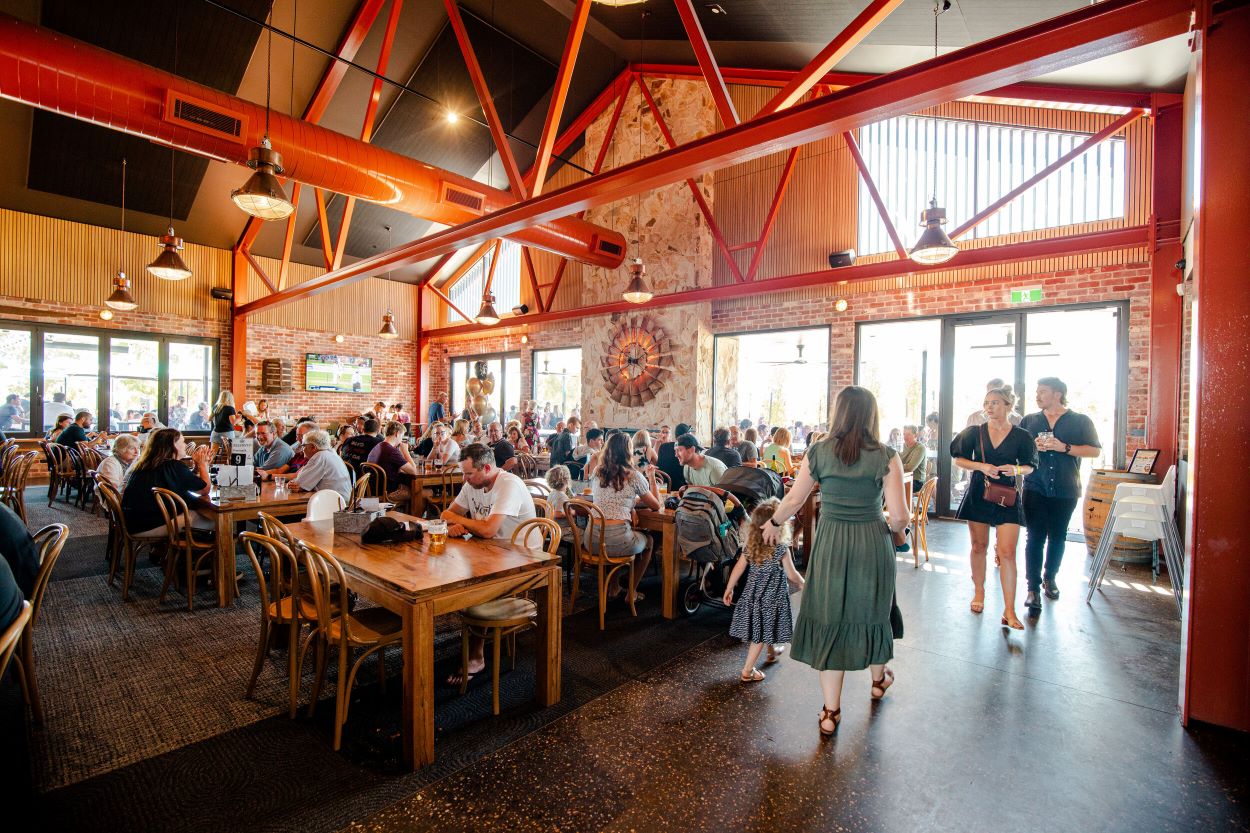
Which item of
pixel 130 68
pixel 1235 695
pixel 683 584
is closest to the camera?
pixel 1235 695

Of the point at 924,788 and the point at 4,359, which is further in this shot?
the point at 4,359

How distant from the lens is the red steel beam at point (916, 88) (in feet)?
9.26

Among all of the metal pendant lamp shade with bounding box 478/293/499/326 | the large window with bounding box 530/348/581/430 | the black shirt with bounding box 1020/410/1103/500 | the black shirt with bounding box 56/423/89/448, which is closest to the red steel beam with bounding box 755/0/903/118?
the black shirt with bounding box 1020/410/1103/500

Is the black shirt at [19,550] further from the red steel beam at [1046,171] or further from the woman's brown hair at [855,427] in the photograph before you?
the red steel beam at [1046,171]

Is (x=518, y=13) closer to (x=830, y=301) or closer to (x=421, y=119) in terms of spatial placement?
(x=421, y=119)

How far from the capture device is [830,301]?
8.47 meters

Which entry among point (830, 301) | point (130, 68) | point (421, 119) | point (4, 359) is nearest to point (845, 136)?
point (830, 301)

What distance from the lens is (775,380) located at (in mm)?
9492

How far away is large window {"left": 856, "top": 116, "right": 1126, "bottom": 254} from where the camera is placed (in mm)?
6508

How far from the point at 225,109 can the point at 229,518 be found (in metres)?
3.93

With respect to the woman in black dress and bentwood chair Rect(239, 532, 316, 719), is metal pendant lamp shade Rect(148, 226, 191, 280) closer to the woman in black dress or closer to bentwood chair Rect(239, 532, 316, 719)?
bentwood chair Rect(239, 532, 316, 719)

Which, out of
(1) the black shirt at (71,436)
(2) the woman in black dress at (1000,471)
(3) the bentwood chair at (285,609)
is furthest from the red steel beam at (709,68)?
(1) the black shirt at (71,436)

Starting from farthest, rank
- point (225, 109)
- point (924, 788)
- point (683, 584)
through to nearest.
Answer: point (225, 109) < point (683, 584) < point (924, 788)

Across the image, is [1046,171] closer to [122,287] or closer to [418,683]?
[418,683]
